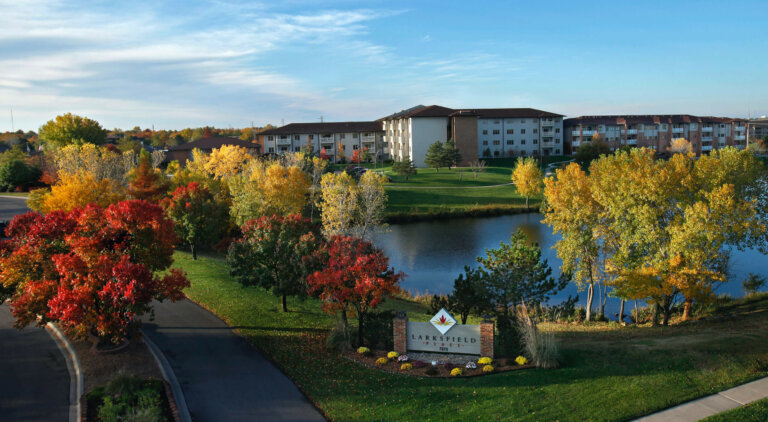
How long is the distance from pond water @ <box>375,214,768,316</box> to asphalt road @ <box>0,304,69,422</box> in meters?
16.5

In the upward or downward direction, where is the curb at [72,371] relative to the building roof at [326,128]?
downward

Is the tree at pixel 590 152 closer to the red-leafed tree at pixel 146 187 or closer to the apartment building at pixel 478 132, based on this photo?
the apartment building at pixel 478 132

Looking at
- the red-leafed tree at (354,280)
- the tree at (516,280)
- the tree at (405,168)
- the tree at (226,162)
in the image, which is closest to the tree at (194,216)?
the red-leafed tree at (354,280)

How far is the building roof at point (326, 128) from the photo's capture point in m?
97.6

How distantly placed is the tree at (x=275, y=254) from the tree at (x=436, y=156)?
60836mm

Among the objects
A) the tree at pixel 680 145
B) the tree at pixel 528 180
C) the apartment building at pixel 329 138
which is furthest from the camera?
the tree at pixel 680 145

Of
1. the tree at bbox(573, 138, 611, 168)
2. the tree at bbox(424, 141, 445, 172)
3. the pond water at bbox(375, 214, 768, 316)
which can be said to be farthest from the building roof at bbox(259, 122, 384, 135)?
the pond water at bbox(375, 214, 768, 316)

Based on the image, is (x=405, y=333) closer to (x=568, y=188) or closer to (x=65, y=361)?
(x=65, y=361)

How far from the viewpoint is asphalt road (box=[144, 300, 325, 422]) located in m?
13.7

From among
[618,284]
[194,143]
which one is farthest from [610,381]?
[194,143]

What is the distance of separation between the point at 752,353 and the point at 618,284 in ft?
18.2

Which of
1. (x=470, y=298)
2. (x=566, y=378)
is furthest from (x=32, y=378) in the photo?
(x=566, y=378)

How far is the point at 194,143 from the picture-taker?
289ft

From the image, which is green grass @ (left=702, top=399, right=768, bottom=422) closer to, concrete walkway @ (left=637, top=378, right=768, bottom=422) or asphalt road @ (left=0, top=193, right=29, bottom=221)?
concrete walkway @ (left=637, top=378, right=768, bottom=422)
